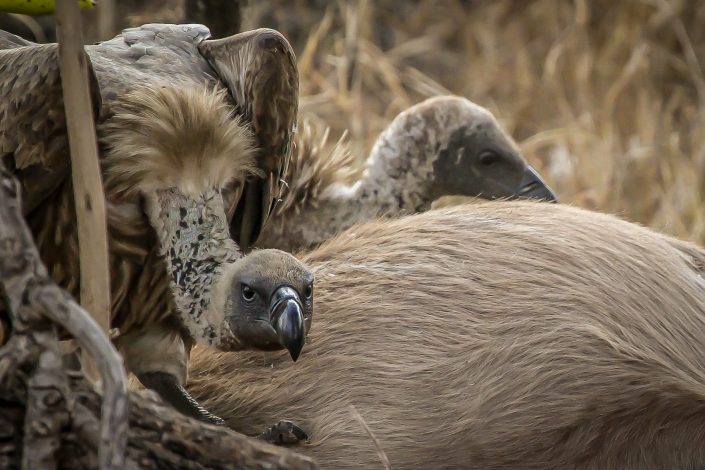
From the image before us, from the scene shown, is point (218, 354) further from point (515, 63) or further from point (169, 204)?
point (515, 63)

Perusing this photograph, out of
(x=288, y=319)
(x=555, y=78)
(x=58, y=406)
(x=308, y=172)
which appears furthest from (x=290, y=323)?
(x=555, y=78)

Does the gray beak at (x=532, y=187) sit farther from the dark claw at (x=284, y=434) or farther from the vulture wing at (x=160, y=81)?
the dark claw at (x=284, y=434)

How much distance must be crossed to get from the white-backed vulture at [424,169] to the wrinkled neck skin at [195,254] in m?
0.95

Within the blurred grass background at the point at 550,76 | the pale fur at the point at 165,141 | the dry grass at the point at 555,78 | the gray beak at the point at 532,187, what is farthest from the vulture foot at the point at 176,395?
the dry grass at the point at 555,78

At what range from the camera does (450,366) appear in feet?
7.19

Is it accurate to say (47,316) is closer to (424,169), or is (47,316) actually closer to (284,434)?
(284,434)

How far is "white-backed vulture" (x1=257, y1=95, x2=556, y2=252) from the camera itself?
3508mm

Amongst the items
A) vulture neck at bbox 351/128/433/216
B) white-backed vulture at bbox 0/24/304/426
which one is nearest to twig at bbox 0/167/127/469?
white-backed vulture at bbox 0/24/304/426

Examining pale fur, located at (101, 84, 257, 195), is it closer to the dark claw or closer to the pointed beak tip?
the pointed beak tip

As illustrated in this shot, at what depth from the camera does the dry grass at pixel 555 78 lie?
4.76 metres

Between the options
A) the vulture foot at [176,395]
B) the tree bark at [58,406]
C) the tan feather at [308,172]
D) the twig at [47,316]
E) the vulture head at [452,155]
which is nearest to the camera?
the twig at [47,316]

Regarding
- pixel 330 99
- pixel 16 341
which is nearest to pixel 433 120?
pixel 330 99

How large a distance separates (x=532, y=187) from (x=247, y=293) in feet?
5.05

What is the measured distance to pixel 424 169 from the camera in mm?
3818
